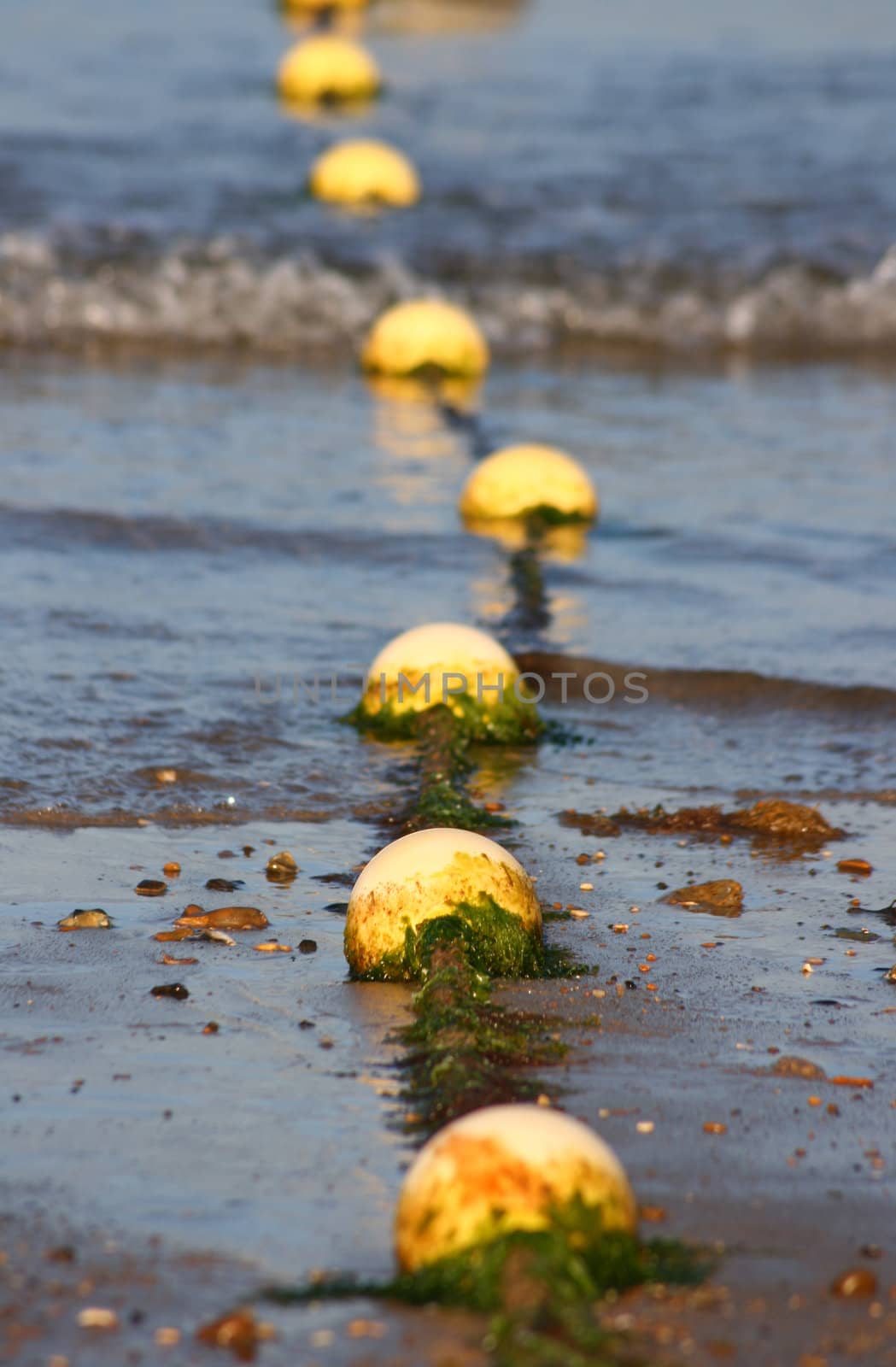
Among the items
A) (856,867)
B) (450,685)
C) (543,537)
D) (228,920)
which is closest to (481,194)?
(543,537)

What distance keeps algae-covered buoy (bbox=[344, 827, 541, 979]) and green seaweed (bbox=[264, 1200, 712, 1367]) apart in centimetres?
142

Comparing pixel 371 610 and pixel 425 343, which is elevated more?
pixel 425 343

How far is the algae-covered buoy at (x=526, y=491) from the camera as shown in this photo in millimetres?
9711

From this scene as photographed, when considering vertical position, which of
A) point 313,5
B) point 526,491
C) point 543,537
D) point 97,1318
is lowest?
point 97,1318

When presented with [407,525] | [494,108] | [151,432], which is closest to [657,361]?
[151,432]

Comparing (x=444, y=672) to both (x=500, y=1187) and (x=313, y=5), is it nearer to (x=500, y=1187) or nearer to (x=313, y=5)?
(x=500, y=1187)

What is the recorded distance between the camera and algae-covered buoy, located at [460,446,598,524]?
9711 mm

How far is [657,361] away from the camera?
1577cm

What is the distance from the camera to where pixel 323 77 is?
25.5 m

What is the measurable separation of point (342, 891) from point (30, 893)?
2.77 feet

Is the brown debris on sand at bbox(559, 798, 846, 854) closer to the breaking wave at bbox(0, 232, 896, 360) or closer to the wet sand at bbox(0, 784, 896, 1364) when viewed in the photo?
the wet sand at bbox(0, 784, 896, 1364)

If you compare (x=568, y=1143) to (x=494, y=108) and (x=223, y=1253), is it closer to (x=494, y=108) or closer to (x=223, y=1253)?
(x=223, y=1253)

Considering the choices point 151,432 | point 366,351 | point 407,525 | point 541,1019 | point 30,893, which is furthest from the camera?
point 366,351

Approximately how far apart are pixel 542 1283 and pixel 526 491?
23.5ft
